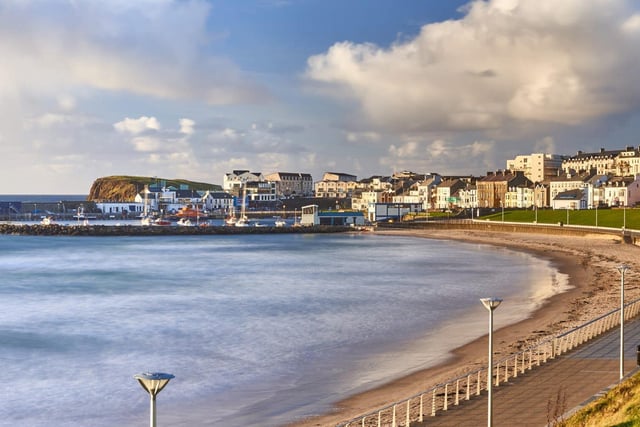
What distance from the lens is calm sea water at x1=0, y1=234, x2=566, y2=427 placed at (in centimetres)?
1858

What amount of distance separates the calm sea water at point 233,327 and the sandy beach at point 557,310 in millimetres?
832

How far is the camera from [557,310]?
30.1 m

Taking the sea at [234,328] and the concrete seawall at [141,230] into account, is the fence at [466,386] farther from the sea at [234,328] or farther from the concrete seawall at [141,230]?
the concrete seawall at [141,230]

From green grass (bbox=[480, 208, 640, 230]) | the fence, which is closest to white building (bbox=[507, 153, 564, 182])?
green grass (bbox=[480, 208, 640, 230])

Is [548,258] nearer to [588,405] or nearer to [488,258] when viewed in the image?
[488,258]

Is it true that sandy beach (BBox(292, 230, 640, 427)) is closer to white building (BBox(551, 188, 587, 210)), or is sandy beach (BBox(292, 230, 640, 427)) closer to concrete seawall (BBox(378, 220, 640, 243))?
concrete seawall (BBox(378, 220, 640, 243))

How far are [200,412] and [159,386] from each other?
992 centimetres

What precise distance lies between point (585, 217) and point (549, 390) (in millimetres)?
85628

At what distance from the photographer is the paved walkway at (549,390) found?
1355 centimetres

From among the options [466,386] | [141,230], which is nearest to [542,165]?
[141,230]

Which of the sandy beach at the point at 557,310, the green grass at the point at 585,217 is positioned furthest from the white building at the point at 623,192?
the sandy beach at the point at 557,310

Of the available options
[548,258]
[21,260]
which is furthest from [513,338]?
[21,260]

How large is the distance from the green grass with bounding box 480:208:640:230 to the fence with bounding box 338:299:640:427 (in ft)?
204

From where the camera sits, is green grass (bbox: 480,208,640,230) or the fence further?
green grass (bbox: 480,208,640,230)
